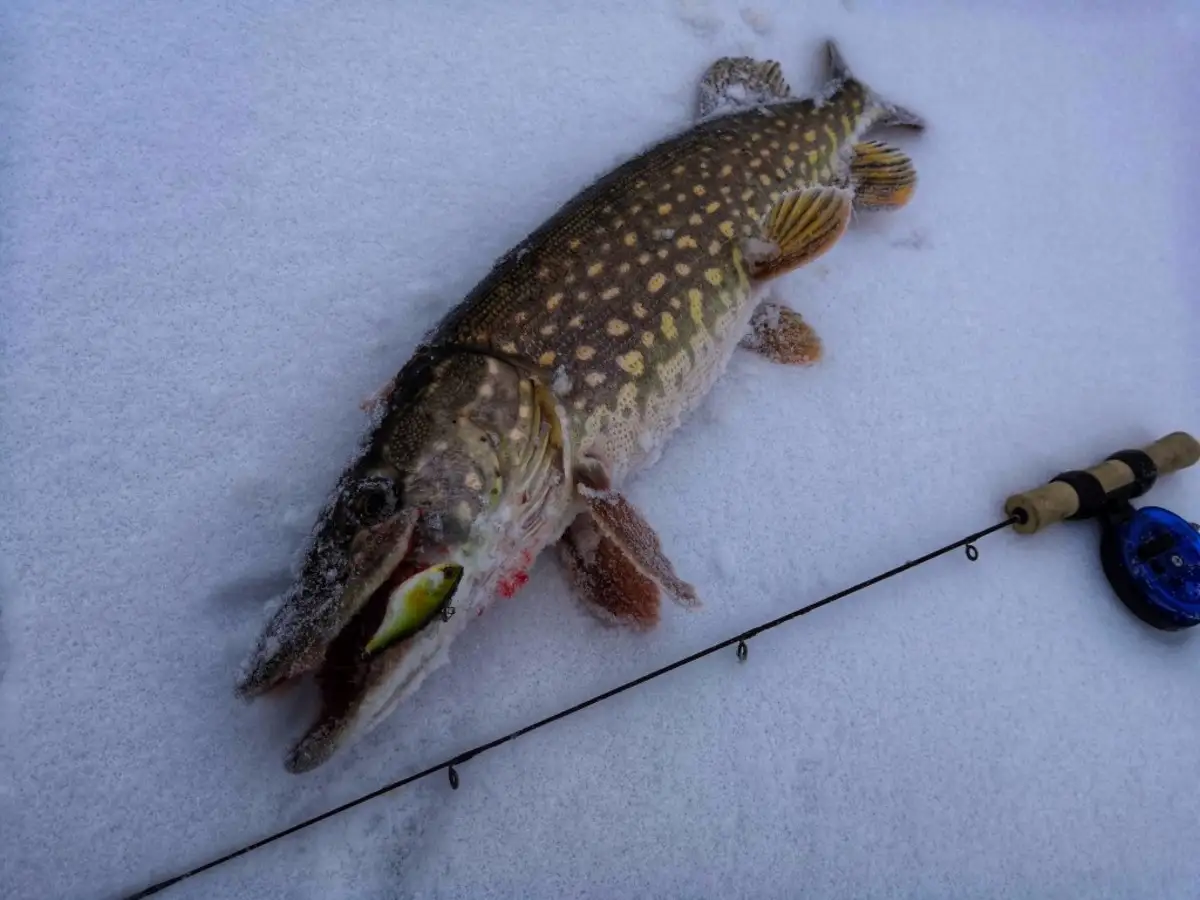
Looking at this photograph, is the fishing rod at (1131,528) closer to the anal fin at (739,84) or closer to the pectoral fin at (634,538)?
the pectoral fin at (634,538)

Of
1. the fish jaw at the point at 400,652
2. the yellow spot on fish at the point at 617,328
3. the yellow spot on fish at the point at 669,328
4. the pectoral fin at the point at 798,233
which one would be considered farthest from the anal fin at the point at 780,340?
the fish jaw at the point at 400,652

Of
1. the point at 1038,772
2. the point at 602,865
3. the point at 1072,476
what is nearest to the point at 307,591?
the point at 602,865

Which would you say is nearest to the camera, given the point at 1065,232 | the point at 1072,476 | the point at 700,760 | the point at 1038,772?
the point at 700,760

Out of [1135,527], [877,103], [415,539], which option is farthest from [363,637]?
[877,103]

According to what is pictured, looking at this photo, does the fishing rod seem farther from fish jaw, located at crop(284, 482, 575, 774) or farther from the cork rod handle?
fish jaw, located at crop(284, 482, 575, 774)

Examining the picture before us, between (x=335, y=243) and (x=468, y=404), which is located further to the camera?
(x=335, y=243)

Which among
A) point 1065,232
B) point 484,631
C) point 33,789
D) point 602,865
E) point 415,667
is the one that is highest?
point 1065,232

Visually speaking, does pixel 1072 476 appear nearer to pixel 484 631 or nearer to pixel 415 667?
pixel 484 631

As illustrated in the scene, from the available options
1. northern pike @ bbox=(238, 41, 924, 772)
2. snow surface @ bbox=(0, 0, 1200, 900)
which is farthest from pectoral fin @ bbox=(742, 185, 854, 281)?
snow surface @ bbox=(0, 0, 1200, 900)

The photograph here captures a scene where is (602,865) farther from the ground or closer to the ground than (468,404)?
closer to the ground
